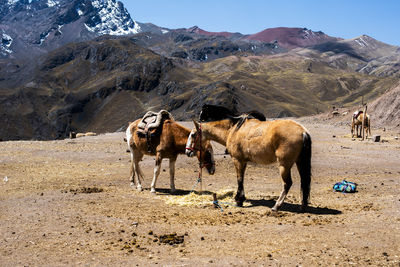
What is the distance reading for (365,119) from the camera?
3453 centimetres

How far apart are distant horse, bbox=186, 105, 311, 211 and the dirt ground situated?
3.40 ft

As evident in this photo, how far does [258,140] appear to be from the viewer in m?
11.2

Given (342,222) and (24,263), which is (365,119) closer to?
(342,222)

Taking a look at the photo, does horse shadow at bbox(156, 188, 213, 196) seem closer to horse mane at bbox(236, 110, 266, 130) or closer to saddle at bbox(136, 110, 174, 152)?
saddle at bbox(136, 110, 174, 152)

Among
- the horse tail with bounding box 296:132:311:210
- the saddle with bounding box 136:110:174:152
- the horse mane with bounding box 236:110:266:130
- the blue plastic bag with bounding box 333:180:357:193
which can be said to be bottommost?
the blue plastic bag with bounding box 333:180:357:193

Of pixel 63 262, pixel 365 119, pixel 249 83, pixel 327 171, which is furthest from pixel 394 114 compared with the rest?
pixel 249 83

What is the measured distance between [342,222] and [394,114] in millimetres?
47053

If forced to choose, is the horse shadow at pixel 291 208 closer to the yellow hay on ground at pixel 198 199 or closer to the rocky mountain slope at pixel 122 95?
the yellow hay on ground at pixel 198 199

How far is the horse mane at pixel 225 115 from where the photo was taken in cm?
1232

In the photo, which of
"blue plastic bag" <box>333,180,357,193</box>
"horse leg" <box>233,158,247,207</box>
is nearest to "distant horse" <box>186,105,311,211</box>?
"horse leg" <box>233,158,247,207</box>

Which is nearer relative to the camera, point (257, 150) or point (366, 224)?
point (366, 224)

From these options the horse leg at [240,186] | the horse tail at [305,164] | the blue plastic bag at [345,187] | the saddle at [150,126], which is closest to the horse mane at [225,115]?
the horse leg at [240,186]

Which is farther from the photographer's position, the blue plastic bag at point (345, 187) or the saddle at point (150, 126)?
the saddle at point (150, 126)

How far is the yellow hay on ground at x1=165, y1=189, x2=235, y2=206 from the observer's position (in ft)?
40.0
